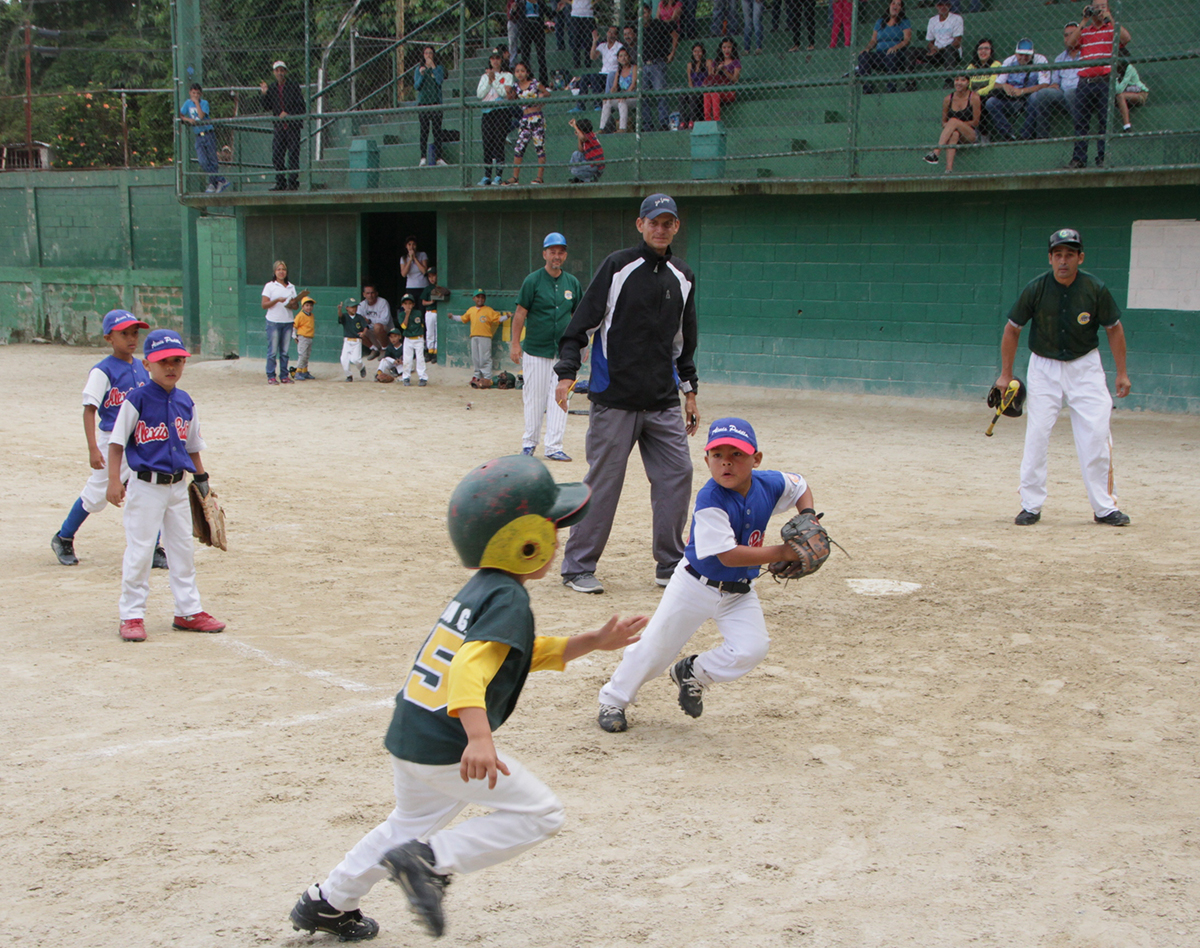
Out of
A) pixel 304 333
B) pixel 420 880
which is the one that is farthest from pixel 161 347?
pixel 304 333

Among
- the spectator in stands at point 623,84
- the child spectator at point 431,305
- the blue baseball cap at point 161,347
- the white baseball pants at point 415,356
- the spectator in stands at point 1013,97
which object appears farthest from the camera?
the child spectator at point 431,305

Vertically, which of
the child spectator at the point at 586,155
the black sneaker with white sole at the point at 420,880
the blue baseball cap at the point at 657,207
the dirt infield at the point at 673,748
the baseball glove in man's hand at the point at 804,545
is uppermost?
the child spectator at the point at 586,155

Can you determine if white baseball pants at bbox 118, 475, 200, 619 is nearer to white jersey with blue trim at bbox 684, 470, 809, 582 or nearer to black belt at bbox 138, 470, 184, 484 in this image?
black belt at bbox 138, 470, 184, 484

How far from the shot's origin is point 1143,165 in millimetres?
14180

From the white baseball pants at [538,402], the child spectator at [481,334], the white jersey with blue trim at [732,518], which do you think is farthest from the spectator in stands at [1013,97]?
the white jersey with blue trim at [732,518]

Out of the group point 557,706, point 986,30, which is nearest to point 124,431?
point 557,706

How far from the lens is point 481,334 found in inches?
753

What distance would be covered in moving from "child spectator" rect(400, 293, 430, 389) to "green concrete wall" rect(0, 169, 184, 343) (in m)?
8.96

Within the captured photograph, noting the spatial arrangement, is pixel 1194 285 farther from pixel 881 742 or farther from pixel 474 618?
pixel 474 618

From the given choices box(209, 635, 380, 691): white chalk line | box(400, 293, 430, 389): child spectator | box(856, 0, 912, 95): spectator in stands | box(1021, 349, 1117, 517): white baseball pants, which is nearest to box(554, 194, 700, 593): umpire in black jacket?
box(209, 635, 380, 691): white chalk line

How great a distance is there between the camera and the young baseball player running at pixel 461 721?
9.76 ft

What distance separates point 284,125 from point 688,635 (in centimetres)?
1914

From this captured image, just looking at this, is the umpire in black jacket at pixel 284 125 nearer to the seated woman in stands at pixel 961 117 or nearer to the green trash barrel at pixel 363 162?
the green trash barrel at pixel 363 162

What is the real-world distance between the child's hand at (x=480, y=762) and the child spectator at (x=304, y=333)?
18.1 meters
